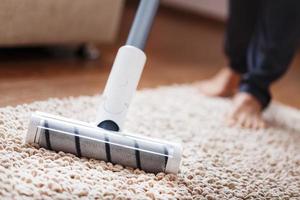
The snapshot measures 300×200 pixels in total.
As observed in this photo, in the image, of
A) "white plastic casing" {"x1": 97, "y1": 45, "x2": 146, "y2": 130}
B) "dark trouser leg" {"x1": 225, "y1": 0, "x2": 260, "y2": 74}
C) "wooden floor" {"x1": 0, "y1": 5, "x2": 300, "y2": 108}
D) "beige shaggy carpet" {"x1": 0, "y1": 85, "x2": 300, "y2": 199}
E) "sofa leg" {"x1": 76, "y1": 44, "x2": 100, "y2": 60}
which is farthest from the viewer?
"sofa leg" {"x1": 76, "y1": 44, "x2": 100, "y2": 60}

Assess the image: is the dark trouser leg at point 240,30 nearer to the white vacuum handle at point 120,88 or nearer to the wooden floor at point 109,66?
the wooden floor at point 109,66

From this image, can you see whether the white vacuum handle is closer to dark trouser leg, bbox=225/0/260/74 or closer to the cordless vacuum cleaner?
the cordless vacuum cleaner

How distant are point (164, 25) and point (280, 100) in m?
1.29

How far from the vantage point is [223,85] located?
1645 mm

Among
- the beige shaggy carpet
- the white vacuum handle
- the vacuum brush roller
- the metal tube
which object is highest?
the metal tube

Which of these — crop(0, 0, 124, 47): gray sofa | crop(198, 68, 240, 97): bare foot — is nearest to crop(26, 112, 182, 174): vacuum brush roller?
crop(0, 0, 124, 47): gray sofa

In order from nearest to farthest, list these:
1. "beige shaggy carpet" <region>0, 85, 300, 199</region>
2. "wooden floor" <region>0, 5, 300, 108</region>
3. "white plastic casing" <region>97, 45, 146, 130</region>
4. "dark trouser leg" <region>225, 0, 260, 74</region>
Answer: "beige shaggy carpet" <region>0, 85, 300, 199</region>, "white plastic casing" <region>97, 45, 146, 130</region>, "wooden floor" <region>0, 5, 300, 108</region>, "dark trouser leg" <region>225, 0, 260, 74</region>

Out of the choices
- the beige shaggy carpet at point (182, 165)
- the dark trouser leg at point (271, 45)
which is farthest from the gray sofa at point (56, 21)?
the dark trouser leg at point (271, 45)

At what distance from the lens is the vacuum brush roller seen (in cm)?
86

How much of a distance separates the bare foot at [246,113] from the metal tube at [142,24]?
47 centimetres

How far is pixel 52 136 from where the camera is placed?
86cm

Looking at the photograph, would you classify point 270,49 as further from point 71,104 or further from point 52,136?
point 52,136

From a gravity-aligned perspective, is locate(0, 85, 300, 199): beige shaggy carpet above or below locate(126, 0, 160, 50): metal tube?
below

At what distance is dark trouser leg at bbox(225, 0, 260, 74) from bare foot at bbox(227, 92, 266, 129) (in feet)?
0.54
